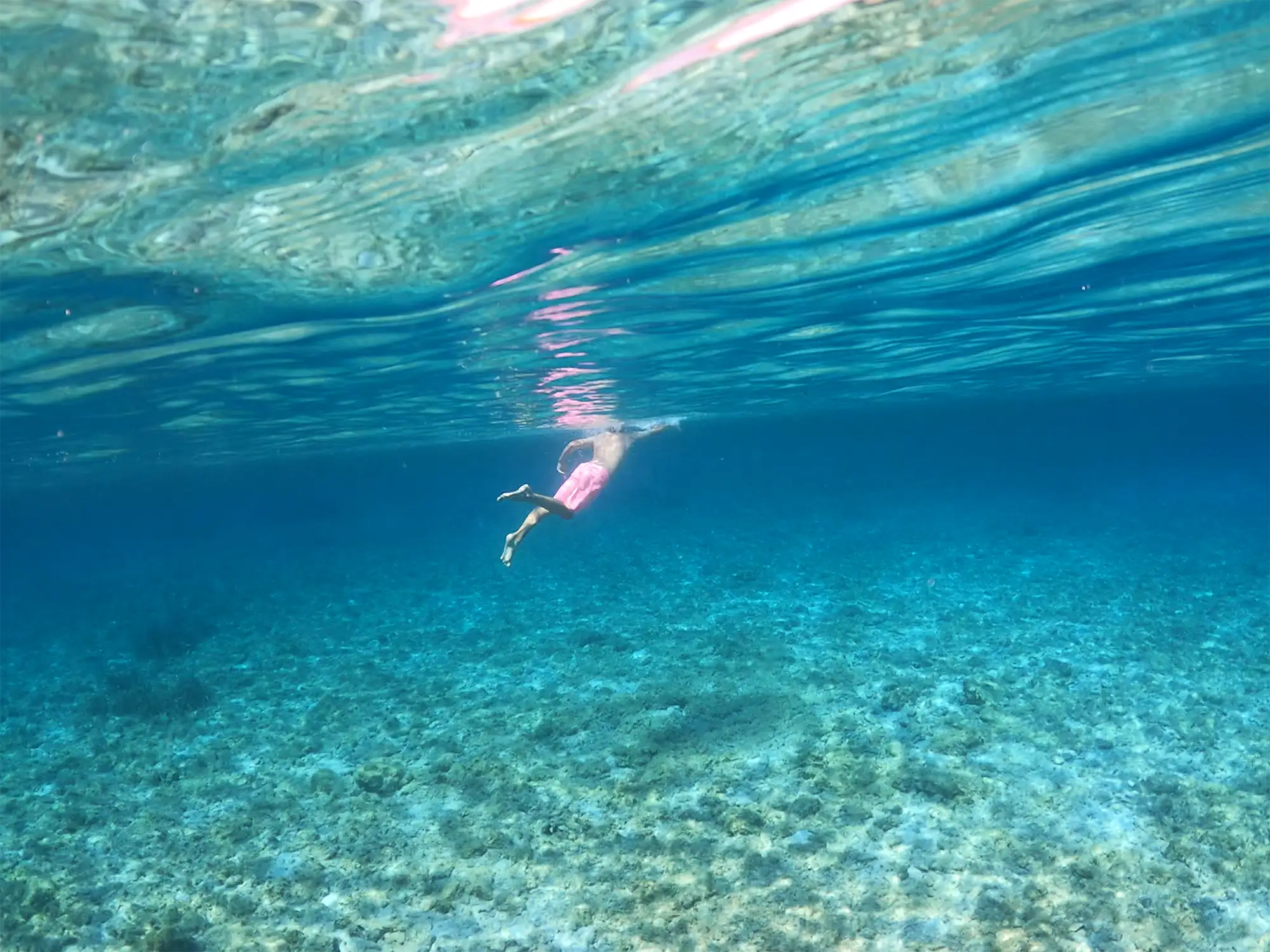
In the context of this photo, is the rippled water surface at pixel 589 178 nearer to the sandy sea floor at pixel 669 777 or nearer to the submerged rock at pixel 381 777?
the sandy sea floor at pixel 669 777

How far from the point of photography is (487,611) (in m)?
21.5

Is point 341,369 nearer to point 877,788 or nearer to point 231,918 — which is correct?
point 231,918

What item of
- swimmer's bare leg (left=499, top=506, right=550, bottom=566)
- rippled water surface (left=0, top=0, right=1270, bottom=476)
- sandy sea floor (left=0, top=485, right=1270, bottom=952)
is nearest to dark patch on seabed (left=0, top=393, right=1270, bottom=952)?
sandy sea floor (left=0, top=485, right=1270, bottom=952)

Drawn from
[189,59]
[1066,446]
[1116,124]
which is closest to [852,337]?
[1116,124]

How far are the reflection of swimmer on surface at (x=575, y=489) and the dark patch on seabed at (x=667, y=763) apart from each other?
3380 mm

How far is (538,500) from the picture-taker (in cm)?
1202

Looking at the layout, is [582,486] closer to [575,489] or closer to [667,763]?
[575,489]

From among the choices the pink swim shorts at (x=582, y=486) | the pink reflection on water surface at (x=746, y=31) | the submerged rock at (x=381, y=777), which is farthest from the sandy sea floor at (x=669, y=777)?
the pink reflection on water surface at (x=746, y=31)

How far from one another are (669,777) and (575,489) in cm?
607

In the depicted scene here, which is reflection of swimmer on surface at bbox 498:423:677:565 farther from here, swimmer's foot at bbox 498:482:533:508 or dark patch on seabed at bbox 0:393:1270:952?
dark patch on seabed at bbox 0:393:1270:952

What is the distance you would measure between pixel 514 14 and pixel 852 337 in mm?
16778

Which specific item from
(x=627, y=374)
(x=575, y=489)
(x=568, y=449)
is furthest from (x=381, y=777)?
(x=627, y=374)

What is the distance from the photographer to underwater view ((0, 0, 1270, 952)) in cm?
696

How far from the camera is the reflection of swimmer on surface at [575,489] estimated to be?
1211 cm
